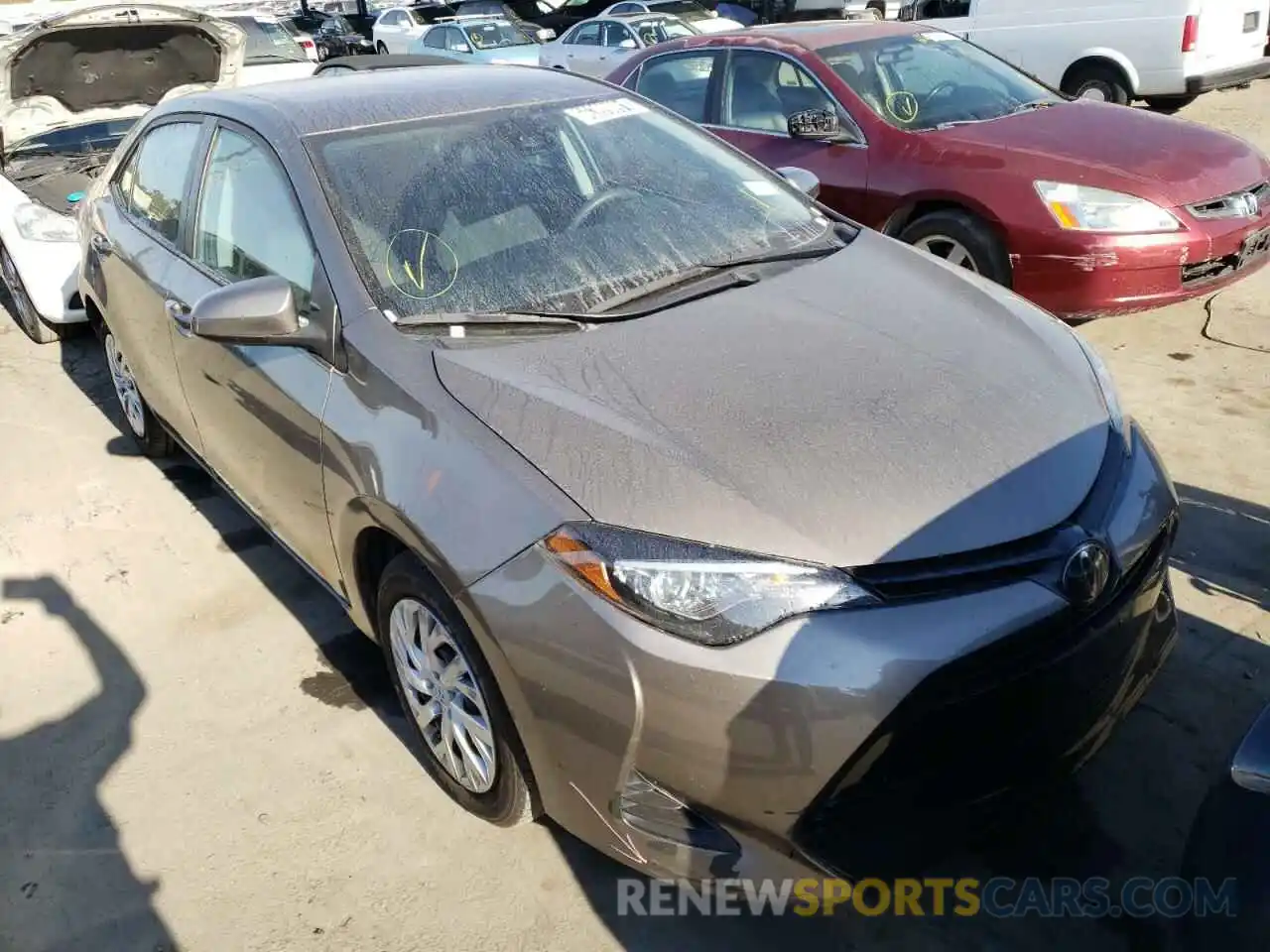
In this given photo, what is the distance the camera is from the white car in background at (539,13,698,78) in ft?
44.2

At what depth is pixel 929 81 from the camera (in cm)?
564

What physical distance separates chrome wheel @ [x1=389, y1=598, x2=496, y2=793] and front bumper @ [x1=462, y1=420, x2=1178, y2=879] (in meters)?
0.28

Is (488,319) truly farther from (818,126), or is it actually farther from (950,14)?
(950,14)

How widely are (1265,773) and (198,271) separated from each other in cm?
316

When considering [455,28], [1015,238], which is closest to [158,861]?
[1015,238]

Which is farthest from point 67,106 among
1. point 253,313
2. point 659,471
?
point 659,471

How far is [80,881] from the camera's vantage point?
8.19ft

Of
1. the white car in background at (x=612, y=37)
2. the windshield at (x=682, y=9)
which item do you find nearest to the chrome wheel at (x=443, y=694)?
the white car in background at (x=612, y=37)

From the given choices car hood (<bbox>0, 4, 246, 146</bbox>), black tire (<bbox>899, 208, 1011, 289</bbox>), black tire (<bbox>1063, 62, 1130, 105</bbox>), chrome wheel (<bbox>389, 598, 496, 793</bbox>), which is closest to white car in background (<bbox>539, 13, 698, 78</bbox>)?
black tire (<bbox>1063, 62, 1130, 105</bbox>)

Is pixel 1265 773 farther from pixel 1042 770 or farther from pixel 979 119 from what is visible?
pixel 979 119

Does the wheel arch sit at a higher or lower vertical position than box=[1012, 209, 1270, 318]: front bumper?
higher

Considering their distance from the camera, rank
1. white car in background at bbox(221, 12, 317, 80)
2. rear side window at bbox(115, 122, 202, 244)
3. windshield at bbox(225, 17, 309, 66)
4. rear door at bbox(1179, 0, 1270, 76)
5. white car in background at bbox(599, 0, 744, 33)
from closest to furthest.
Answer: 1. rear side window at bbox(115, 122, 202, 244)
2. white car in background at bbox(221, 12, 317, 80)
3. windshield at bbox(225, 17, 309, 66)
4. rear door at bbox(1179, 0, 1270, 76)
5. white car in background at bbox(599, 0, 744, 33)

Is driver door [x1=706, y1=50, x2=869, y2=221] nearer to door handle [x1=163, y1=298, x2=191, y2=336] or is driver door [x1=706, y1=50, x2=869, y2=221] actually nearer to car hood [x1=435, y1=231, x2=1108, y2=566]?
car hood [x1=435, y1=231, x2=1108, y2=566]

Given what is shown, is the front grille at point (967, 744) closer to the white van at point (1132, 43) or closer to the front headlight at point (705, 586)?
the front headlight at point (705, 586)
